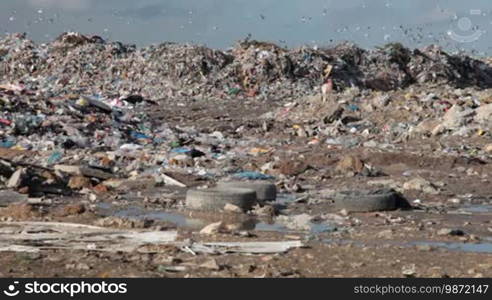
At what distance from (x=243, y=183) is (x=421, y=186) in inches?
95.6

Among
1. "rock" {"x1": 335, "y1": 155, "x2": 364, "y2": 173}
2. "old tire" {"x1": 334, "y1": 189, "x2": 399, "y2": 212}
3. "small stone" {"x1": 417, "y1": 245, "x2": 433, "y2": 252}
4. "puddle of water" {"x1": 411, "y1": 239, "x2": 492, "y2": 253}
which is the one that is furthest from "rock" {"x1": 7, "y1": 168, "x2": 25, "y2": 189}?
"small stone" {"x1": 417, "y1": 245, "x2": 433, "y2": 252}

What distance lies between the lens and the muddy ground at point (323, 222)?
586cm

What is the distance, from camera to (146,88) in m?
28.7

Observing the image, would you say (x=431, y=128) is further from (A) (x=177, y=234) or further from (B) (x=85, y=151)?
(A) (x=177, y=234)

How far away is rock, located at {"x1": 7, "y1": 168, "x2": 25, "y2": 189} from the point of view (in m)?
9.98

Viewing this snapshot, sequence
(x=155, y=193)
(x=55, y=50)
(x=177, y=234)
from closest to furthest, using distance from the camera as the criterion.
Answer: (x=177, y=234), (x=155, y=193), (x=55, y=50)

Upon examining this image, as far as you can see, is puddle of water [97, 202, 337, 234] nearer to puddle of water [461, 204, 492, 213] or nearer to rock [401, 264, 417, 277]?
rock [401, 264, 417, 277]

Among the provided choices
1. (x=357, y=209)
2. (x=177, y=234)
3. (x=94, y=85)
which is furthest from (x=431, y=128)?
(x=94, y=85)

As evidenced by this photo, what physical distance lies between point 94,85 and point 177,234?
72.9 ft

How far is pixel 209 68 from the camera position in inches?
1173

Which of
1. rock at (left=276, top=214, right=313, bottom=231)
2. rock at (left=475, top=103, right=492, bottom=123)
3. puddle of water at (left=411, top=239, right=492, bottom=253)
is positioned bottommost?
puddle of water at (left=411, top=239, right=492, bottom=253)

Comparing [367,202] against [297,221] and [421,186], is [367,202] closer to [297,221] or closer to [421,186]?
[297,221]

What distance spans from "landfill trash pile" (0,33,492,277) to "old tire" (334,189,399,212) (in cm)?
1

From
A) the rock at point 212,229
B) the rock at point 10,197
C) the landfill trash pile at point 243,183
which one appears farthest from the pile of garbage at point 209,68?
the rock at point 212,229
